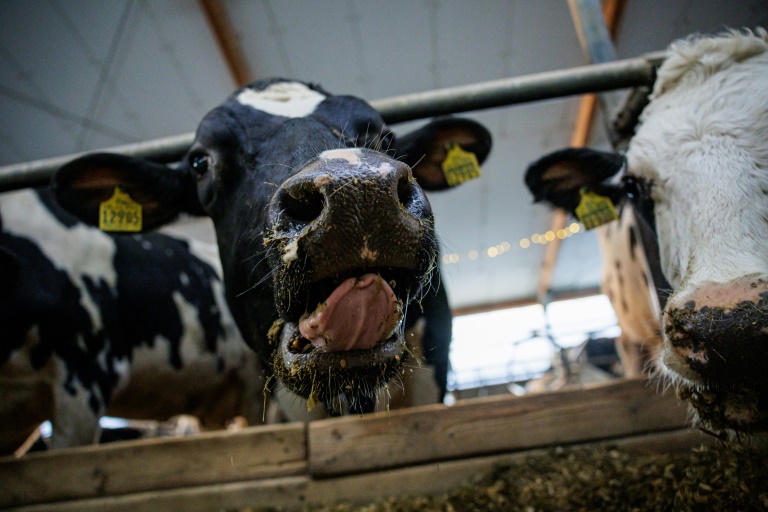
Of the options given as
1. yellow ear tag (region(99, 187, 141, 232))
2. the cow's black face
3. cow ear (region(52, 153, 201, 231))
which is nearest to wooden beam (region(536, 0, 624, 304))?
the cow's black face

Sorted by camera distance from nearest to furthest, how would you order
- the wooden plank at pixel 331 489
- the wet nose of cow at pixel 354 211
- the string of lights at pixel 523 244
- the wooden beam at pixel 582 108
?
the wet nose of cow at pixel 354 211
the wooden plank at pixel 331 489
the wooden beam at pixel 582 108
the string of lights at pixel 523 244

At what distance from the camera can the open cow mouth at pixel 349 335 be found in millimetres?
1126

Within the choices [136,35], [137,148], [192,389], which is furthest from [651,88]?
[136,35]

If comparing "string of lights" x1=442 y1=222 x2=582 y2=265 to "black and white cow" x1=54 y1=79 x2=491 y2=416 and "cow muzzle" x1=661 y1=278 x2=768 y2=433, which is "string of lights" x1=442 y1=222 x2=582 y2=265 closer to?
"black and white cow" x1=54 y1=79 x2=491 y2=416

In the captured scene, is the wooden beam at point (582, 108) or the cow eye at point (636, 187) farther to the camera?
the wooden beam at point (582, 108)

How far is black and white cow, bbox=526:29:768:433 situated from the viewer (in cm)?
131

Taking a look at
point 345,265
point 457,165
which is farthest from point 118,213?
point 345,265

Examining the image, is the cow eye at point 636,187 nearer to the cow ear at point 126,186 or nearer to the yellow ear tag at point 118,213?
the cow ear at point 126,186

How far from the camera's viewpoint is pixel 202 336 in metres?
4.18

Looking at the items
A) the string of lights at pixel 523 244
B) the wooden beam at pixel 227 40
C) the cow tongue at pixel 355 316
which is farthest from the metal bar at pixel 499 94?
the string of lights at pixel 523 244

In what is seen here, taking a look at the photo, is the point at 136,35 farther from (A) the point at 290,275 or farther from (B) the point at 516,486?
(B) the point at 516,486

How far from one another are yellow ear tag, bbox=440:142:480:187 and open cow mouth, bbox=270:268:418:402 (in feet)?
4.89

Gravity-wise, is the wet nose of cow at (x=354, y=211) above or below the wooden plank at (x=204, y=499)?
above

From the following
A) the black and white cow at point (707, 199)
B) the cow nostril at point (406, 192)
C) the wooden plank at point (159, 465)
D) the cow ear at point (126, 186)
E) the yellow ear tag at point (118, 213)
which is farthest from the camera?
the yellow ear tag at point (118, 213)
